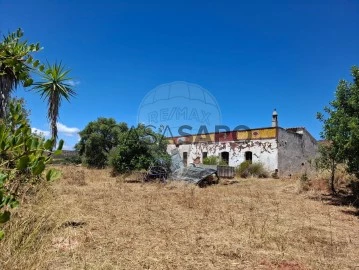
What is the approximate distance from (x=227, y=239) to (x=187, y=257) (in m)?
1.19

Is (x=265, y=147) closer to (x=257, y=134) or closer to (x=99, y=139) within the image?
(x=257, y=134)

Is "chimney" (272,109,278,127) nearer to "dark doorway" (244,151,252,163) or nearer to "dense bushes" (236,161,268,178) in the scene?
"dark doorway" (244,151,252,163)

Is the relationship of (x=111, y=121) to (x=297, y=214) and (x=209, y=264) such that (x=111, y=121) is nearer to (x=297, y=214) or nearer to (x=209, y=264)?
(x=297, y=214)

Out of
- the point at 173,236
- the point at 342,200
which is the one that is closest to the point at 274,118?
the point at 342,200

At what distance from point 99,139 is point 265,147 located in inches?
490

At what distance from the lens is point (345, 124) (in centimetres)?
893

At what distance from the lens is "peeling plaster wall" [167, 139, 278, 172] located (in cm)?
2008

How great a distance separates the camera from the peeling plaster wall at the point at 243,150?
20.1 meters

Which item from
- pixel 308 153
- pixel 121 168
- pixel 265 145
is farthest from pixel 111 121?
pixel 308 153

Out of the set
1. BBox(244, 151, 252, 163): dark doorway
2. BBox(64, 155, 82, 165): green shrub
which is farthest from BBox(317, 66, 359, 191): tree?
BBox(64, 155, 82, 165): green shrub

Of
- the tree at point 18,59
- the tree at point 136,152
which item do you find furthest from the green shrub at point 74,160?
the tree at point 18,59

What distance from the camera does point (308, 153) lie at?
2358cm

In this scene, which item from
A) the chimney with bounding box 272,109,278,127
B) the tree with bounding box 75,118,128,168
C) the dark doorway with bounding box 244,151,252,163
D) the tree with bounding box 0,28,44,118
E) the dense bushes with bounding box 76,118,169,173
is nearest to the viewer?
the tree with bounding box 0,28,44,118

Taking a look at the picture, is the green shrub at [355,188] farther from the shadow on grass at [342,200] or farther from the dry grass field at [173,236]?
the dry grass field at [173,236]
